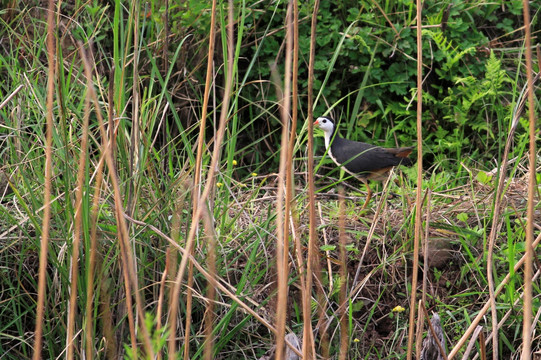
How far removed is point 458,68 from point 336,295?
6.60 ft

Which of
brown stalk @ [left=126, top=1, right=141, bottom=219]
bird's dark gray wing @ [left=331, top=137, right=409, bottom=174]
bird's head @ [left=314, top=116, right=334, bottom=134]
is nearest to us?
brown stalk @ [left=126, top=1, right=141, bottom=219]

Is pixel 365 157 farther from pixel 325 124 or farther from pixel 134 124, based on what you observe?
pixel 134 124

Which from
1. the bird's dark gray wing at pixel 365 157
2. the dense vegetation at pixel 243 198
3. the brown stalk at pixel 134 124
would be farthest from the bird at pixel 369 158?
the brown stalk at pixel 134 124

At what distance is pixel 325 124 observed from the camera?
14.5 ft

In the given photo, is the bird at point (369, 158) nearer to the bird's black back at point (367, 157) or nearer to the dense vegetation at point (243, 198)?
the bird's black back at point (367, 157)

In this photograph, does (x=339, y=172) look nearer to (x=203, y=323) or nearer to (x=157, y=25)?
(x=157, y=25)

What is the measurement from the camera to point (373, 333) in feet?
9.46

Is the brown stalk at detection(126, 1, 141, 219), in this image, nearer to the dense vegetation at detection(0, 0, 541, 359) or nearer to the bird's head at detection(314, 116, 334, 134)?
the dense vegetation at detection(0, 0, 541, 359)

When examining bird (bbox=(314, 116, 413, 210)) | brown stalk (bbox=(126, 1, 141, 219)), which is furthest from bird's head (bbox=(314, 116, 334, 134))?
brown stalk (bbox=(126, 1, 141, 219))

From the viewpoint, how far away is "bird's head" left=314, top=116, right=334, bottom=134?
4.39 m

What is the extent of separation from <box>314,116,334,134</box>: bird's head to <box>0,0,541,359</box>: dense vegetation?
14 centimetres

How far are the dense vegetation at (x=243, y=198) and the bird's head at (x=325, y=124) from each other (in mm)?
142

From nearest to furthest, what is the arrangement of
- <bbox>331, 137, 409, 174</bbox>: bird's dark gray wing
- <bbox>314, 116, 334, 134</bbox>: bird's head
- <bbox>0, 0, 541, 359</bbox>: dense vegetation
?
<bbox>0, 0, 541, 359</bbox>: dense vegetation → <bbox>331, 137, 409, 174</bbox>: bird's dark gray wing → <bbox>314, 116, 334, 134</bbox>: bird's head

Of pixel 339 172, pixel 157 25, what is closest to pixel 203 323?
pixel 157 25
